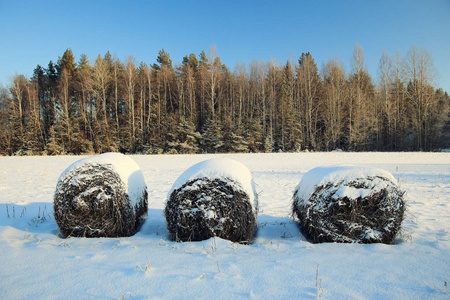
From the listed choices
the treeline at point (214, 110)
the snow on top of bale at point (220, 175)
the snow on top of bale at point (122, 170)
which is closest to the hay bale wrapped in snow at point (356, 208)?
the snow on top of bale at point (220, 175)

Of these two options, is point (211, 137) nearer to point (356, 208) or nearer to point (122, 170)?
point (122, 170)

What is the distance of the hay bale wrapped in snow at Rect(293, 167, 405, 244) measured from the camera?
358cm

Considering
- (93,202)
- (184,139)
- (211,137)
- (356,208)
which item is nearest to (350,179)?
(356,208)

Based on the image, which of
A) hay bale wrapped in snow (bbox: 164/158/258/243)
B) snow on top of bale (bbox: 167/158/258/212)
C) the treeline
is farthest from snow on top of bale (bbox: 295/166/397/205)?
the treeline

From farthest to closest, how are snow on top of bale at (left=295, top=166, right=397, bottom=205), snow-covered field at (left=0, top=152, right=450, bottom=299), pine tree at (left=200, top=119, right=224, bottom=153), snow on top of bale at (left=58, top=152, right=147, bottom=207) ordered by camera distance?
pine tree at (left=200, top=119, right=224, bottom=153)
snow on top of bale at (left=58, top=152, right=147, bottom=207)
snow on top of bale at (left=295, top=166, right=397, bottom=205)
snow-covered field at (left=0, top=152, right=450, bottom=299)

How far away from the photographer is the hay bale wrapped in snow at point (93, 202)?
13.0ft

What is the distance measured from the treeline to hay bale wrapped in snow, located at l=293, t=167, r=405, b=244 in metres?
27.2

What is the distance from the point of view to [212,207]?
12.1ft

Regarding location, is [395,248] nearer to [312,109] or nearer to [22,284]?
[22,284]

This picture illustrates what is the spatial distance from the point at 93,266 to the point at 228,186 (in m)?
2.13

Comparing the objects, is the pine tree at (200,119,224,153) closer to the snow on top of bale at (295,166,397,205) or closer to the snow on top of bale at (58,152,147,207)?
the snow on top of bale at (58,152,147,207)

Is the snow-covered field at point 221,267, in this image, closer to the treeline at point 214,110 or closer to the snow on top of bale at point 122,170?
the snow on top of bale at point 122,170

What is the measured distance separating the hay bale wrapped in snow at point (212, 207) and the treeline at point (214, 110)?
2701 centimetres

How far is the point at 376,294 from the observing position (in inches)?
86.7
